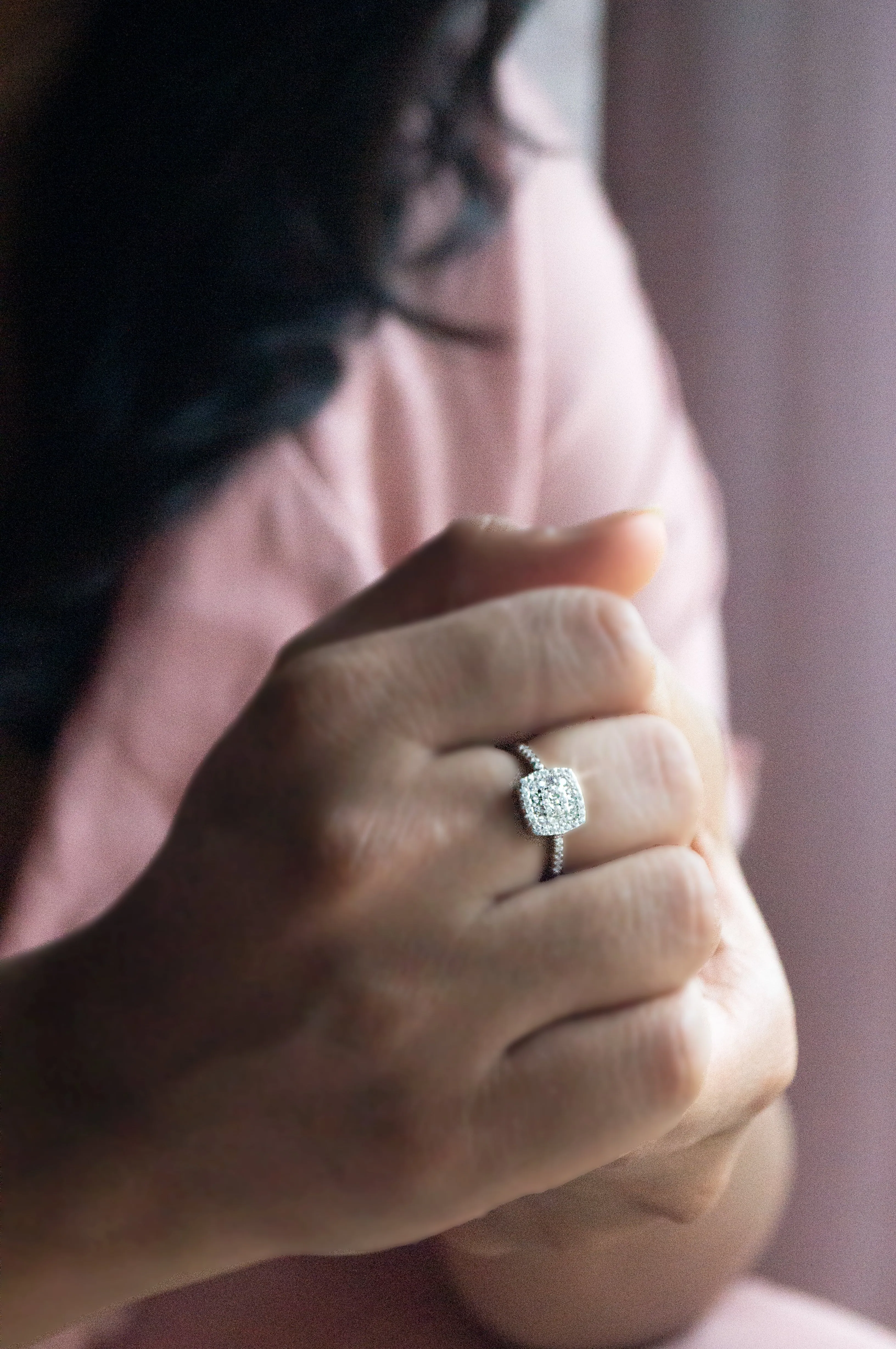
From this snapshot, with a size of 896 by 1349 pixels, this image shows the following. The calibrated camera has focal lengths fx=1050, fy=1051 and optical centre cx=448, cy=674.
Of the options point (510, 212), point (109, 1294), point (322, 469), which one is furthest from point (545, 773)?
point (510, 212)

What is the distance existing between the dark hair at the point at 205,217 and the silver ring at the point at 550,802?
0.40m

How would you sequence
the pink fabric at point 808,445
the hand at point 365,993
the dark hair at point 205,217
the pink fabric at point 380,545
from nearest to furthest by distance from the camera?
the hand at point 365,993
the pink fabric at point 380,545
the dark hair at point 205,217
the pink fabric at point 808,445

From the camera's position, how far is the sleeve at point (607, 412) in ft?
2.36

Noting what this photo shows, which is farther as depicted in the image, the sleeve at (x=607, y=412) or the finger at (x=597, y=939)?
the sleeve at (x=607, y=412)

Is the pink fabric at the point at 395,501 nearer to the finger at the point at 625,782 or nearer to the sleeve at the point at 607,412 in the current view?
the sleeve at the point at 607,412

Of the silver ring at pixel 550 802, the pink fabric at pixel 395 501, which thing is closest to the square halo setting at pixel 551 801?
the silver ring at pixel 550 802

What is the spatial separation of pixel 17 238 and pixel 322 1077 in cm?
58

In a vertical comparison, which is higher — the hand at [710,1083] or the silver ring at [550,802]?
the silver ring at [550,802]

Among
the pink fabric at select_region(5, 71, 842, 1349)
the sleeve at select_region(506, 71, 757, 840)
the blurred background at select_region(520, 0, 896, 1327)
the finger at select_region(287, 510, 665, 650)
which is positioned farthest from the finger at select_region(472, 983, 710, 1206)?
the blurred background at select_region(520, 0, 896, 1327)

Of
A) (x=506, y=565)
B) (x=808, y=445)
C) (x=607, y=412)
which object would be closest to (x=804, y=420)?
(x=808, y=445)

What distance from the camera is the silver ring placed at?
302mm

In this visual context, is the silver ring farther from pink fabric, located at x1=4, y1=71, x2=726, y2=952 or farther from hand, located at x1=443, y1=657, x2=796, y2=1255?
pink fabric, located at x1=4, y1=71, x2=726, y2=952

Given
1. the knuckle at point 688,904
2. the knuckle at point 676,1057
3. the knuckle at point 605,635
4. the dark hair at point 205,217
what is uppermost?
the dark hair at point 205,217

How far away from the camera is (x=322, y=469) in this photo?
0.64 m
